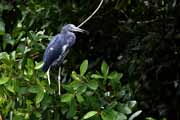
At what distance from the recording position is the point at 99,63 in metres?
3.06

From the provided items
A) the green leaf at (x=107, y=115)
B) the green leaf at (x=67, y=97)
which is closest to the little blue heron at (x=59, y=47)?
the green leaf at (x=67, y=97)

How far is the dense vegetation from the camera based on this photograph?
235cm

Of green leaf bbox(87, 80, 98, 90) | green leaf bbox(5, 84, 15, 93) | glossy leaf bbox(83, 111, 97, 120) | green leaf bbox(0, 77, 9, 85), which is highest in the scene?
green leaf bbox(0, 77, 9, 85)

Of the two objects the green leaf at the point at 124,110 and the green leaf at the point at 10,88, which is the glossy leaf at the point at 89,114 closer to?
the green leaf at the point at 124,110

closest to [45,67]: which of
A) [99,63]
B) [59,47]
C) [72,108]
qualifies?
[59,47]

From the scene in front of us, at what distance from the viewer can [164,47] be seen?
2713mm

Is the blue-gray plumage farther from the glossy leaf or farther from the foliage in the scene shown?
the glossy leaf

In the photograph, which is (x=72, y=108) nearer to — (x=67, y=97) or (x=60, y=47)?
(x=67, y=97)

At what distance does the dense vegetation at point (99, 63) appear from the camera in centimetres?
235

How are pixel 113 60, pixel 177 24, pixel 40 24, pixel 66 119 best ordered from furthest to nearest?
pixel 40 24
pixel 113 60
pixel 177 24
pixel 66 119

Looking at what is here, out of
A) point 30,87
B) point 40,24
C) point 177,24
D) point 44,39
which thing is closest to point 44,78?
point 30,87

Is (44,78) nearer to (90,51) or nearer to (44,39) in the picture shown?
(44,39)

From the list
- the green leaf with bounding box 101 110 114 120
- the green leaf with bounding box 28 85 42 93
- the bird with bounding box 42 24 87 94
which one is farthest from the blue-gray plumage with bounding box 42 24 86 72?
the green leaf with bounding box 101 110 114 120

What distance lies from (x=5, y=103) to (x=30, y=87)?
190 millimetres
